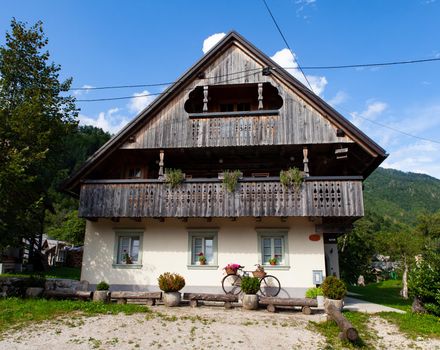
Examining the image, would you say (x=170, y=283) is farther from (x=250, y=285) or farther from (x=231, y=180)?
(x=231, y=180)

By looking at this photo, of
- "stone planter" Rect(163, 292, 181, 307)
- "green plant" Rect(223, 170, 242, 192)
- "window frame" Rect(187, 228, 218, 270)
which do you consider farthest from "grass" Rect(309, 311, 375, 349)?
"green plant" Rect(223, 170, 242, 192)

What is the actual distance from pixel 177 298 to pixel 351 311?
5648 millimetres

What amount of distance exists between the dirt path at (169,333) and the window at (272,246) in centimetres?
339

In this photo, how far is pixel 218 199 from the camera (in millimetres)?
14180

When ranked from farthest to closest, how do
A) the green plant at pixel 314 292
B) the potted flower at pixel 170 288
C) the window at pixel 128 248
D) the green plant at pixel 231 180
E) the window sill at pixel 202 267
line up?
the window at pixel 128 248
the window sill at pixel 202 267
the green plant at pixel 231 180
the green plant at pixel 314 292
the potted flower at pixel 170 288

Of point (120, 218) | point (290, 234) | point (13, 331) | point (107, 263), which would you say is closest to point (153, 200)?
point (120, 218)

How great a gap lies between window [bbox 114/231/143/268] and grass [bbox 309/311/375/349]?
7.49 m

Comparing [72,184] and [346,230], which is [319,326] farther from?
[72,184]

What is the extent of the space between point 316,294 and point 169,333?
597 centimetres

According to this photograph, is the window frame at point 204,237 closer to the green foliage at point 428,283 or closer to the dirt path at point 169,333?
the dirt path at point 169,333

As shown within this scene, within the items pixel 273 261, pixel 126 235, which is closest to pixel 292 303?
pixel 273 261

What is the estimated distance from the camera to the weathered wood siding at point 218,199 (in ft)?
44.6

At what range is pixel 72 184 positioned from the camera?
15469 mm

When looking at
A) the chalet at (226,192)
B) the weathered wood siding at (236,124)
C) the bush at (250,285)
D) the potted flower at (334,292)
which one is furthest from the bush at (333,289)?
the weathered wood siding at (236,124)
